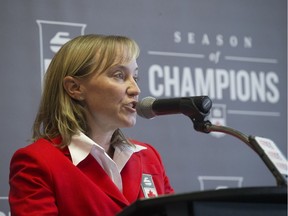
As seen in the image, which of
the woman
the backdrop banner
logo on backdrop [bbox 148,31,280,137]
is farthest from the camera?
logo on backdrop [bbox 148,31,280,137]

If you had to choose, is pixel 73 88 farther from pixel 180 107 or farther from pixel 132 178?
pixel 180 107

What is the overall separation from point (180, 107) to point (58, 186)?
46 cm

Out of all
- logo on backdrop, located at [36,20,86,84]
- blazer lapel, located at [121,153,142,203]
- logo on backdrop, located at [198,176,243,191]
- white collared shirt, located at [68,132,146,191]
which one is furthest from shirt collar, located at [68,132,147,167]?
logo on backdrop, located at [198,176,243,191]

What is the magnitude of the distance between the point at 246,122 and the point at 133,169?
105 centimetres

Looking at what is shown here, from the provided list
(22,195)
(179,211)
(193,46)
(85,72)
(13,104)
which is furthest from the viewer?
(193,46)

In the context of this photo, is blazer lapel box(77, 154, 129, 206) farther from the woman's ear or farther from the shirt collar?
the woman's ear

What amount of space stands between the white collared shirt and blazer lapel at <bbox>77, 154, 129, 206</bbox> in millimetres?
23

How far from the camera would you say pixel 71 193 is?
203 centimetres

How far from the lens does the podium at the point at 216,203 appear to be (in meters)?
1.36

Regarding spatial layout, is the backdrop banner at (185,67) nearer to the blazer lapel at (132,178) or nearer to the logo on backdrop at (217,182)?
the logo on backdrop at (217,182)

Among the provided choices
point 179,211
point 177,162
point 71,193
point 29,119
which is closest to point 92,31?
point 29,119

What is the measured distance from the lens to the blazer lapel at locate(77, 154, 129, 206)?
6.75 ft

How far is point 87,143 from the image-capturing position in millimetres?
2125

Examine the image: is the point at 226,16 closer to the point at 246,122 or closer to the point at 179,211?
the point at 246,122
